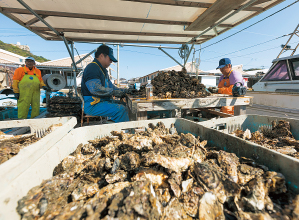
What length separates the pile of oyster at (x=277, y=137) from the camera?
152 cm

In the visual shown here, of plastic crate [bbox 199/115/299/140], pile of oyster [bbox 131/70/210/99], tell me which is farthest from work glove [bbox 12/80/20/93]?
plastic crate [bbox 199/115/299/140]

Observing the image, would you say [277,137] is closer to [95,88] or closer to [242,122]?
[242,122]

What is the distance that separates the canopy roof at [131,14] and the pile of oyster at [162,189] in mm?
3110

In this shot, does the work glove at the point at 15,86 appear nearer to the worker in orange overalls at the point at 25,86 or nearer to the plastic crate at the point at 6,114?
the worker in orange overalls at the point at 25,86

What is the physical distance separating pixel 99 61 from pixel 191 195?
3868 millimetres

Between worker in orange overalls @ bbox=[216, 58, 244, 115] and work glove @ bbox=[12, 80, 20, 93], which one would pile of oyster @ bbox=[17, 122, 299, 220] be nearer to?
worker in orange overalls @ bbox=[216, 58, 244, 115]

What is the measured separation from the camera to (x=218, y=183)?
101cm

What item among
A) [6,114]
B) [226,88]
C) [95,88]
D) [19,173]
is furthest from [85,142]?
[6,114]

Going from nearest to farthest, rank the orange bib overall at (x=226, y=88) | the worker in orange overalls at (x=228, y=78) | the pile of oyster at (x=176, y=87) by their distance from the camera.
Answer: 1. the pile of oyster at (x=176, y=87)
2. the orange bib overall at (x=226, y=88)
3. the worker in orange overalls at (x=228, y=78)

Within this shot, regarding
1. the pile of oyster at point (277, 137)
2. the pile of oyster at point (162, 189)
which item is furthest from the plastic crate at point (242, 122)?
the pile of oyster at point (162, 189)

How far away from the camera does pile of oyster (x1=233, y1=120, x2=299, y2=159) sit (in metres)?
1.52

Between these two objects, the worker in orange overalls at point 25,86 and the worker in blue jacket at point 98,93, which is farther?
the worker in orange overalls at point 25,86

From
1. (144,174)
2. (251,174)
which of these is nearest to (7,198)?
(144,174)

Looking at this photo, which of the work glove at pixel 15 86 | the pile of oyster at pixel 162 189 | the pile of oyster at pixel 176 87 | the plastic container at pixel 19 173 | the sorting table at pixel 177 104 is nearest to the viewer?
the plastic container at pixel 19 173
